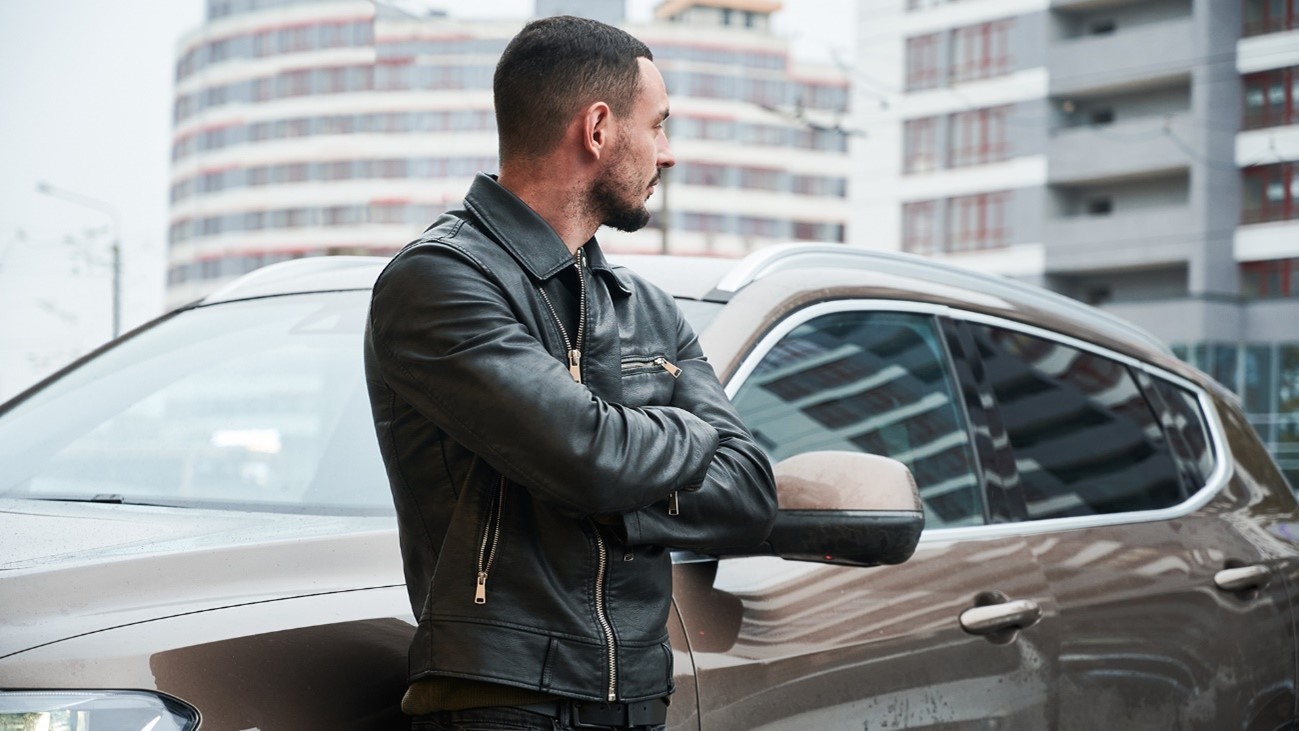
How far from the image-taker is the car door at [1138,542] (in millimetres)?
2961

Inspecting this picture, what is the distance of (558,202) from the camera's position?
1979 millimetres

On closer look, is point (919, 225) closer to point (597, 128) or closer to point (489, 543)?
point (597, 128)

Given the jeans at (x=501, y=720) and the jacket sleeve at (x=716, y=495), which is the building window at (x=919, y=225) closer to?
the jacket sleeve at (x=716, y=495)

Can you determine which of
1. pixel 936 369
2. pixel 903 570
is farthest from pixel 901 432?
pixel 903 570

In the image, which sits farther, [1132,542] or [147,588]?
[1132,542]

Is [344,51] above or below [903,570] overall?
above

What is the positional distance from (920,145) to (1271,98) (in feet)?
36.6

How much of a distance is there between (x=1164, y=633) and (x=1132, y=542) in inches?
7.6

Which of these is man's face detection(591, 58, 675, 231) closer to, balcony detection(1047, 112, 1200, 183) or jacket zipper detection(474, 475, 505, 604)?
jacket zipper detection(474, 475, 505, 604)

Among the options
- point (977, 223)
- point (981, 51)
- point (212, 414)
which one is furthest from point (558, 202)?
point (981, 51)

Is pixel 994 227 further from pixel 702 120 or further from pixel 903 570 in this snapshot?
pixel 903 570

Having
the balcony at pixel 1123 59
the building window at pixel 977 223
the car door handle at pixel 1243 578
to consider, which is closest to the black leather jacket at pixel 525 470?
the car door handle at pixel 1243 578

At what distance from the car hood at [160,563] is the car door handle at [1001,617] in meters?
1.05

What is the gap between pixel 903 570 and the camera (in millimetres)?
2688
